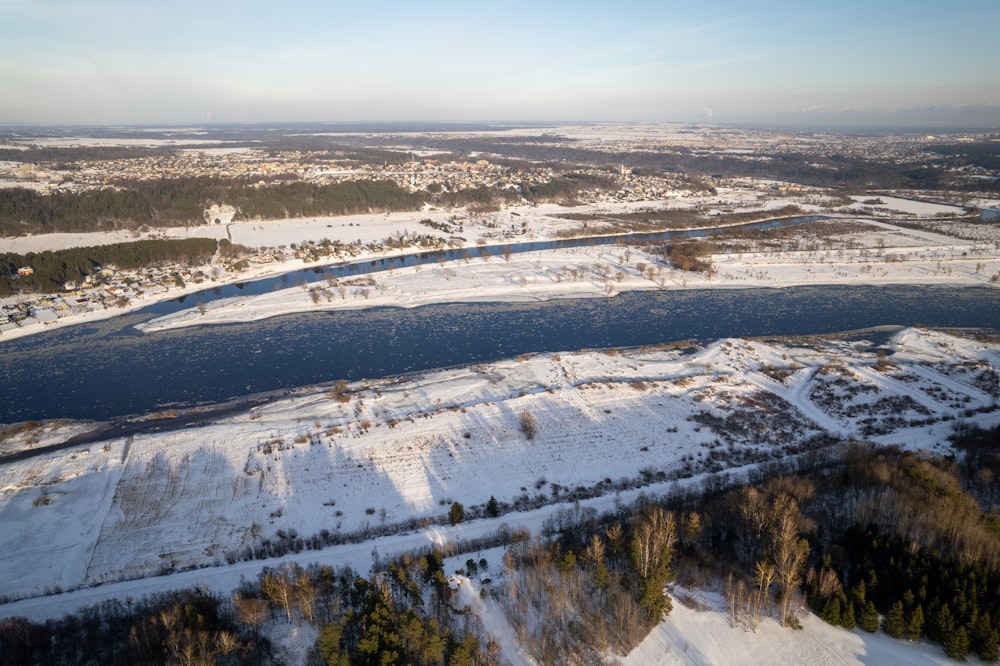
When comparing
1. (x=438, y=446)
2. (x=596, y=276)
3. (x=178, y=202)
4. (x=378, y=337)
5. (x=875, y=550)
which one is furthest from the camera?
(x=178, y=202)

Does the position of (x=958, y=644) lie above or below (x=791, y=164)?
below

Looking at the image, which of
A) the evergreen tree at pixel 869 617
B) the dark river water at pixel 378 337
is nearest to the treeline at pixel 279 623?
the evergreen tree at pixel 869 617

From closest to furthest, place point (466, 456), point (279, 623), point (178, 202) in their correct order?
point (279, 623) → point (466, 456) → point (178, 202)

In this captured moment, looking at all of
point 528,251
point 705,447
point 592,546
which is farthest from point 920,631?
point 528,251

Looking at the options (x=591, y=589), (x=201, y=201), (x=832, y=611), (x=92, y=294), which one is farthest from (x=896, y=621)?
(x=201, y=201)

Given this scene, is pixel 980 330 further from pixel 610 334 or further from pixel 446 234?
pixel 446 234

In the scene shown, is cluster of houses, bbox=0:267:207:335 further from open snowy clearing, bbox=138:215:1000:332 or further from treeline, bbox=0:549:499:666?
treeline, bbox=0:549:499:666

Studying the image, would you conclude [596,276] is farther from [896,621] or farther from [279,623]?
[279,623]
